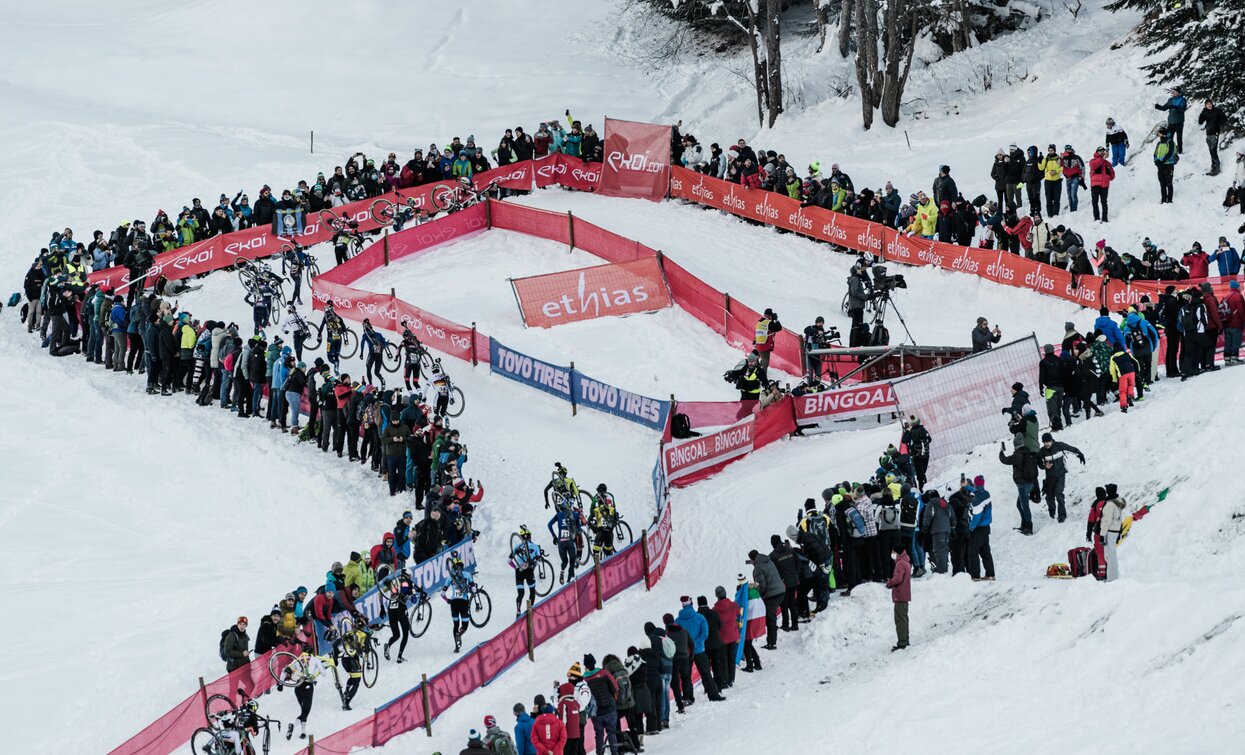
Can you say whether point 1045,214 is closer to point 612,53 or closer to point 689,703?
point 689,703

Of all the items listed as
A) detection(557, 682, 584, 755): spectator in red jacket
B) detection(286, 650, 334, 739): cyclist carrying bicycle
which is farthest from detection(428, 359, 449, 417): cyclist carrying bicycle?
detection(557, 682, 584, 755): spectator in red jacket

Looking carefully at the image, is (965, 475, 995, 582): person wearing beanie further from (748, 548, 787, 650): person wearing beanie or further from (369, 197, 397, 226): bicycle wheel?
(369, 197, 397, 226): bicycle wheel

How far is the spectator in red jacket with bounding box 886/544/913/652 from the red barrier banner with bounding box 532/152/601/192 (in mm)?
20455

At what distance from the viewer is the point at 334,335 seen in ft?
89.5

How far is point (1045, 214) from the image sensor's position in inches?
1206

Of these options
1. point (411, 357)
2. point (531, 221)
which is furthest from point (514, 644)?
point (531, 221)

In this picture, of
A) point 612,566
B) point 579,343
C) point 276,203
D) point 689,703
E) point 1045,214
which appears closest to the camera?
point 689,703

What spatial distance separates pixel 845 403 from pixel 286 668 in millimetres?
10068

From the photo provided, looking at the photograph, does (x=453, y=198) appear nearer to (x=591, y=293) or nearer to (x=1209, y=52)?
(x=591, y=293)

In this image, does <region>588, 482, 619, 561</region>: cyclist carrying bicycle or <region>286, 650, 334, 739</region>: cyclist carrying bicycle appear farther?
<region>588, 482, 619, 561</region>: cyclist carrying bicycle

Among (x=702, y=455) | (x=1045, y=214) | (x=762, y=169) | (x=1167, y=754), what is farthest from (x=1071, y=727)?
(x=762, y=169)

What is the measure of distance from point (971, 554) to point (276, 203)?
19.2 m

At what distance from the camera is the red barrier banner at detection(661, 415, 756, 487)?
915 inches

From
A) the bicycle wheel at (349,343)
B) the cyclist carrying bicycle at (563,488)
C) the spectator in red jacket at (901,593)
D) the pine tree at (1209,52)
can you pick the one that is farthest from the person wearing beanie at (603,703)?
the pine tree at (1209,52)
